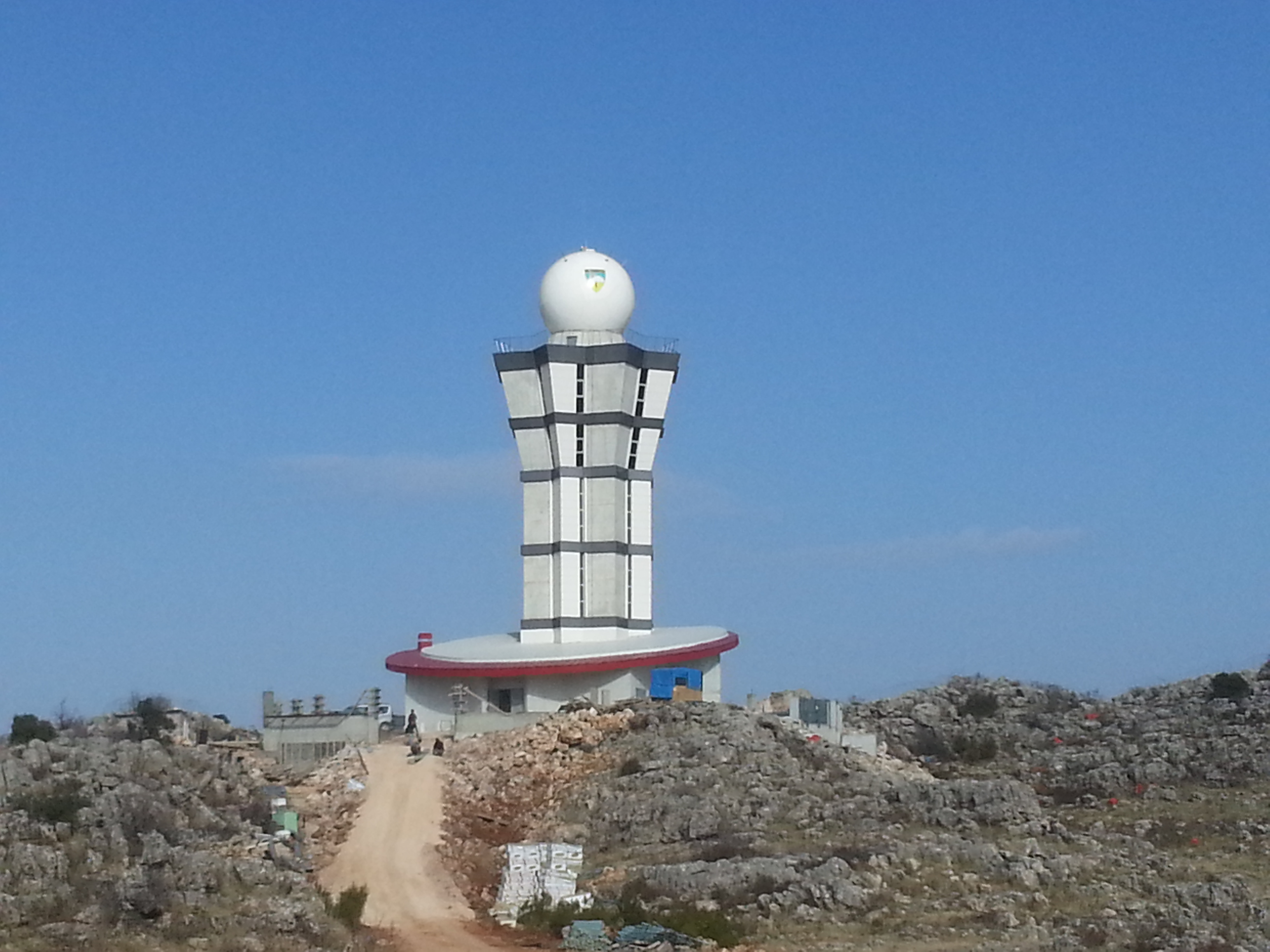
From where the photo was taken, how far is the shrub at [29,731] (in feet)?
169

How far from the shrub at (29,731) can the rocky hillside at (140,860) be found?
6.13 meters

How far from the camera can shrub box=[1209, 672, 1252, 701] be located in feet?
214

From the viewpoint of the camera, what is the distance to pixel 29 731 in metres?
52.2

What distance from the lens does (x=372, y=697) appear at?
58.1 meters

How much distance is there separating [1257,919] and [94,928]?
2151 cm

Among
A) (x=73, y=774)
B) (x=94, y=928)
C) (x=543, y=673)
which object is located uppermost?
(x=543, y=673)

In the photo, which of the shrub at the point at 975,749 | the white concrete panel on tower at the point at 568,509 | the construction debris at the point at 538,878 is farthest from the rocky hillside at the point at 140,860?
the shrub at the point at 975,749

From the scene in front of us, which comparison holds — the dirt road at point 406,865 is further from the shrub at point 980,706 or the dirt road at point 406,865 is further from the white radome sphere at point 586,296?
the shrub at point 980,706

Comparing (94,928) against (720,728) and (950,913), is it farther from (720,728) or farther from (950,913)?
(720,728)

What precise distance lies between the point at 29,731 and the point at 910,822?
1092 inches

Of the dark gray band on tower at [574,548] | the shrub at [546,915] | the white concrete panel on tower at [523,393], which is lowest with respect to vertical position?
the shrub at [546,915]

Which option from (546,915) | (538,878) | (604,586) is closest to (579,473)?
(604,586)

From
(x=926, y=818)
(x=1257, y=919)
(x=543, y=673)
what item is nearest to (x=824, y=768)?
(x=926, y=818)

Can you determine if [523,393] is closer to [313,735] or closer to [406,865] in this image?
[313,735]
